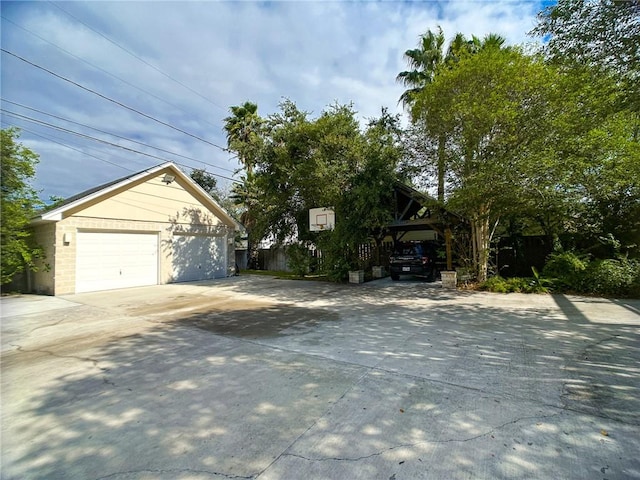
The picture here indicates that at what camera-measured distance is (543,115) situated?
295 inches

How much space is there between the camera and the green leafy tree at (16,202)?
6.50 m

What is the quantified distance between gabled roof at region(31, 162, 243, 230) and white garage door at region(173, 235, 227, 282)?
1.54m

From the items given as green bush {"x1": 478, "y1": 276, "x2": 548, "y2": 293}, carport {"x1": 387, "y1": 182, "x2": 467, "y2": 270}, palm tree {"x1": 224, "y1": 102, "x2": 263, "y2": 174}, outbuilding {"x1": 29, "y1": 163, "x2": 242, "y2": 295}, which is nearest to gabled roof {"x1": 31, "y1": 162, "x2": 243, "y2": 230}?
outbuilding {"x1": 29, "y1": 163, "x2": 242, "y2": 295}

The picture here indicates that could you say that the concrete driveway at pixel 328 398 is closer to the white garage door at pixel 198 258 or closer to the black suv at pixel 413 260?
the black suv at pixel 413 260

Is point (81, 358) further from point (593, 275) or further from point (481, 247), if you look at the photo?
point (593, 275)

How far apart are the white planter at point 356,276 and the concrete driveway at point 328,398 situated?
19.1ft

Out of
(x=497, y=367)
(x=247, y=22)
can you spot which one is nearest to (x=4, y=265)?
(x=247, y=22)

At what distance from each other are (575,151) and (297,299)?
324 inches

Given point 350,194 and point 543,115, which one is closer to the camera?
point 543,115

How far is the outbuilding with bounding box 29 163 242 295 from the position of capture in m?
10.1

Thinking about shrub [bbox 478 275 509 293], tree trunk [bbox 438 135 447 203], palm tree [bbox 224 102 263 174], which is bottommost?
shrub [bbox 478 275 509 293]

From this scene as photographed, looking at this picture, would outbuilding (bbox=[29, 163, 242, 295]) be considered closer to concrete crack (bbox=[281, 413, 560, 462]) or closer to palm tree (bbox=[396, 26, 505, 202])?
palm tree (bbox=[396, 26, 505, 202])

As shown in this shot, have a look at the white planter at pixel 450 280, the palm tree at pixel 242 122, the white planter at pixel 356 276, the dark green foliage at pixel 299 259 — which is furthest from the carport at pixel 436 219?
the palm tree at pixel 242 122

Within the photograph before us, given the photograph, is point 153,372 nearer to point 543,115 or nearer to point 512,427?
point 512,427
